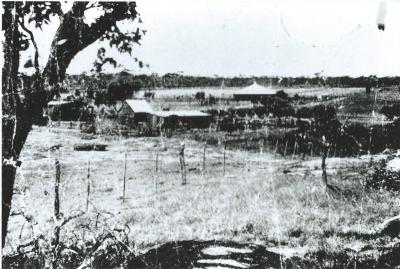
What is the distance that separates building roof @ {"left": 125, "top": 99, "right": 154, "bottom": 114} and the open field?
6791 millimetres

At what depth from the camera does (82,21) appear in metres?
5.72

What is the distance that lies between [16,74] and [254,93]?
11.1m

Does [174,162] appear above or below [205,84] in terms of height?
below

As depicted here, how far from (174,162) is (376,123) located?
12.5 m

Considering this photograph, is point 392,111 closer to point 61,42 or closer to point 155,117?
point 61,42

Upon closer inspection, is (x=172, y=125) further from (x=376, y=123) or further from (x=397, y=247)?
(x=397, y=247)

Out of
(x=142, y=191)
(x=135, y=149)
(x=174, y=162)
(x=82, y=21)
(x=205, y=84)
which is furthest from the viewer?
(x=135, y=149)

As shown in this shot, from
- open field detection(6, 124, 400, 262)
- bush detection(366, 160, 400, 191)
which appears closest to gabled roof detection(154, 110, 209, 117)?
open field detection(6, 124, 400, 262)

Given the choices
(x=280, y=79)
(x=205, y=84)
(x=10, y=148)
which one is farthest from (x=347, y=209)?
(x=205, y=84)

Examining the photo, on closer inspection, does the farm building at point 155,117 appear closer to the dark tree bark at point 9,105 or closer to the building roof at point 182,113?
the building roof at point 182,113

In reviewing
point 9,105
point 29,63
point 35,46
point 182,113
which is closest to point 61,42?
point 35,46

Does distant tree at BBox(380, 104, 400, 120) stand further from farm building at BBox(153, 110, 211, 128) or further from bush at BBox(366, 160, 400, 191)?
farm building at BBox(153, 110, 211, 128)

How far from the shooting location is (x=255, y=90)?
596 inches

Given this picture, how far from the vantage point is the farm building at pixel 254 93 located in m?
12.9
